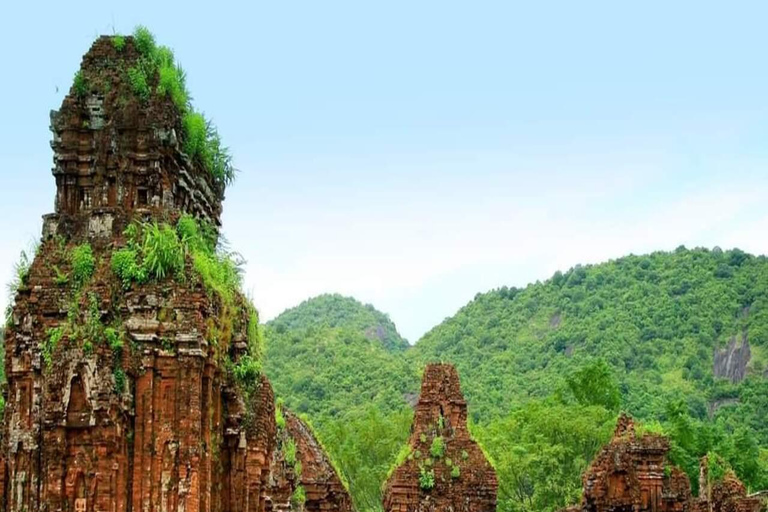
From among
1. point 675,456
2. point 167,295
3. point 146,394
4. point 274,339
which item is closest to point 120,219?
point 167,295

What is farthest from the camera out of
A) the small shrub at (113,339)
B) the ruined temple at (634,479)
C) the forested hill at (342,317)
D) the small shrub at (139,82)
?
the forested hill at (342,317)

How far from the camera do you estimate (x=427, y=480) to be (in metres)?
22.4

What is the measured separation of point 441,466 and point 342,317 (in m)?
76.2

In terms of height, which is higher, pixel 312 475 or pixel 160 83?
pixel 160 83

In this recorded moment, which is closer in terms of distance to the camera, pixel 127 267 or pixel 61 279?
pixel 127 267

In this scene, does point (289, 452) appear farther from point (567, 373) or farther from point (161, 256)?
point (567, 373)

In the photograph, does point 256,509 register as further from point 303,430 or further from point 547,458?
point 547,458

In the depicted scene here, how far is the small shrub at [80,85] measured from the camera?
14.6 metres

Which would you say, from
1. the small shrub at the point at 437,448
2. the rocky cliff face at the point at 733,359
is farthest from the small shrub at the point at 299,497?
the rocky cliff face at the point at 733,359

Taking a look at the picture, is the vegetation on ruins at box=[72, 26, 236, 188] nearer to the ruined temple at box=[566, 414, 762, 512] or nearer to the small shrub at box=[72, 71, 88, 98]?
the small shrub at box=[72, 71, 88, 98]

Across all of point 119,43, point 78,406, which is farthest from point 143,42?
point 78,406

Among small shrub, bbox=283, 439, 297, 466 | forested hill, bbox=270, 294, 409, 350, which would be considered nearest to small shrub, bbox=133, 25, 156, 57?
small shrub, bbox=283, 439, 297, 466

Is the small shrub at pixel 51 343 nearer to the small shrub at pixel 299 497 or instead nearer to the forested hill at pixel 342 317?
the small shrub at pixel 299 497

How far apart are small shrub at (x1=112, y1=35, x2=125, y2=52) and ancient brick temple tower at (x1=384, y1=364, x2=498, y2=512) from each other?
33.6 feet
